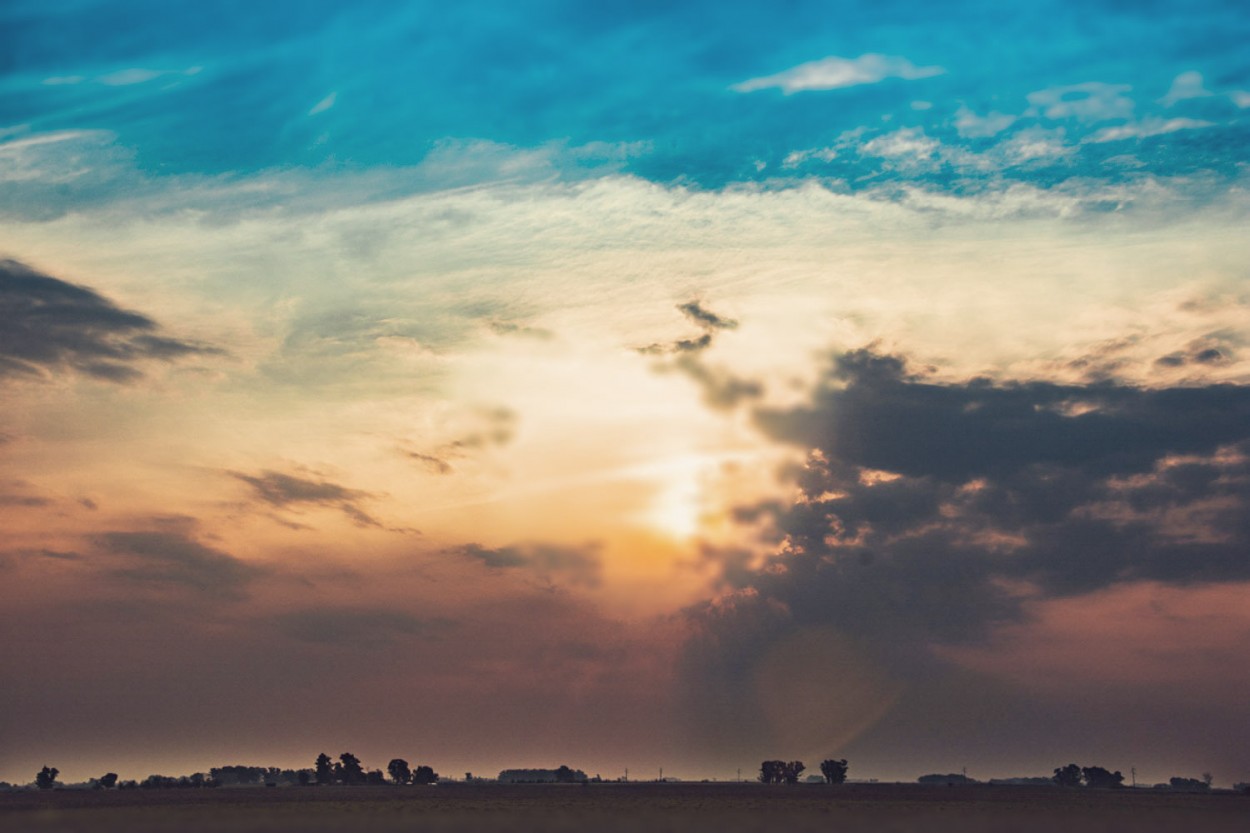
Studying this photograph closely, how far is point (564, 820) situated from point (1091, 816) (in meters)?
63.6

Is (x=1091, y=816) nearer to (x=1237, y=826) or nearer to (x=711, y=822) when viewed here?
(x=1237, y=826)

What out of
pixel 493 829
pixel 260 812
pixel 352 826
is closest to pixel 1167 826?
pixel 493 829

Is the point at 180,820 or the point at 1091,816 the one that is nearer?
the point at 180,820

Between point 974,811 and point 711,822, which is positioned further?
point 974,811

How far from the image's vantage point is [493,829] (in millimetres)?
95625

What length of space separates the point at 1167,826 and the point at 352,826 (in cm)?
7888

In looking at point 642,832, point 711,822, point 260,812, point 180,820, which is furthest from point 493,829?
point 260,812

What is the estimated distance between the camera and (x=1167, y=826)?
112 m

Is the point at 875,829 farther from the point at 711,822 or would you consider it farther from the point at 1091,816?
the point at 1091,816

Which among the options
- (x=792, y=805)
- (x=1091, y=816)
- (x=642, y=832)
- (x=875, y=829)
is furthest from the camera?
(x=792, y=805)

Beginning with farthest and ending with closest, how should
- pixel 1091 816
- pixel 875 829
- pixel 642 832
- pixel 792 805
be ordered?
pixel 792 805
pixel 1091 816
pixel 875 829
pixel 642 832

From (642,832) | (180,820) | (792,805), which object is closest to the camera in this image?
(642,832)

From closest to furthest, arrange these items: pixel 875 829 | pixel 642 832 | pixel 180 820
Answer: pixel 642 832
pixel 875 829
pixel 180 820

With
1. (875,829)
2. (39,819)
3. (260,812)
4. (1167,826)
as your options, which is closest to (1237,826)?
(1167,826)
